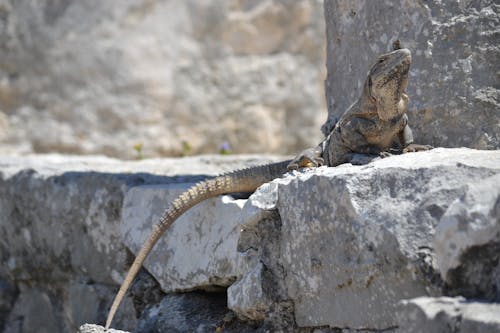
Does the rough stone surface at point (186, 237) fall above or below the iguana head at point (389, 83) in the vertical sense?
below

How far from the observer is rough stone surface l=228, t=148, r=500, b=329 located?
109 inches

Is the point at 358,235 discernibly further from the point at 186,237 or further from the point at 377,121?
the point at 186,237

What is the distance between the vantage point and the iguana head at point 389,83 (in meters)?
3.47

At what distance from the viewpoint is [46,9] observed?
28.4 feet

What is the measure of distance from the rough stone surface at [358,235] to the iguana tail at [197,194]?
53 cm

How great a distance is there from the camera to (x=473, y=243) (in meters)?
2.56

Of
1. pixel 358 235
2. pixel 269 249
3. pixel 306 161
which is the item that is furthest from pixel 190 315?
pixel 358 235

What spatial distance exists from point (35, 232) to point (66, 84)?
385cm

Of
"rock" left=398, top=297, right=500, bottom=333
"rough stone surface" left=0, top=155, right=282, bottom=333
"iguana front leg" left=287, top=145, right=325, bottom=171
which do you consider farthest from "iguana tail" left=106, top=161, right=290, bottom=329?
"rock" left=398, top=297, right=500, bottom=333

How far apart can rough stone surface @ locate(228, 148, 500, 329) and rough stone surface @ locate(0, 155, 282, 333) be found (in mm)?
1176

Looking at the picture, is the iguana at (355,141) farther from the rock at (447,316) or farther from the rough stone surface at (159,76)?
the rough stone surface at (159,76)

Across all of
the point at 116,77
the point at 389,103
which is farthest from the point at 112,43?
the point at 389,103

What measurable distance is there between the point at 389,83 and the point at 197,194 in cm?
111

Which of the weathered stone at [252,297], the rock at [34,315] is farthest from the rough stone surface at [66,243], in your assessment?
the weathered stone at [252,297]
